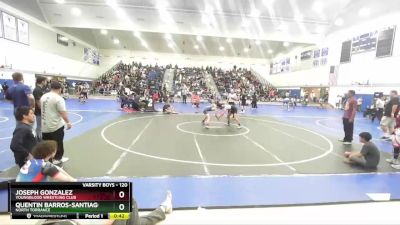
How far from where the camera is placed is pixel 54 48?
25.6 meters

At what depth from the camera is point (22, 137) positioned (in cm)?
438

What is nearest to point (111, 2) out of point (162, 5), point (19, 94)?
point (162, 5)

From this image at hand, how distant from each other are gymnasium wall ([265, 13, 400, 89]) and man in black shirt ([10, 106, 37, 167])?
2186 centimetres

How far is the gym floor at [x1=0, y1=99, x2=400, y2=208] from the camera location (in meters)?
4.50

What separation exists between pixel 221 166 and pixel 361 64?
2133cm

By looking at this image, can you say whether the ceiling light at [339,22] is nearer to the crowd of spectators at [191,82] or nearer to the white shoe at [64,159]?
the crowd of spectators at [191,82]

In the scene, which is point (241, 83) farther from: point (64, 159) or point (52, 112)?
point (52, 112)

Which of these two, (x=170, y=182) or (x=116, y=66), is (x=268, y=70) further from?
(x=170, y=182)

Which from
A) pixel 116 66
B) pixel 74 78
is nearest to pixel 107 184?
pixel 74 78

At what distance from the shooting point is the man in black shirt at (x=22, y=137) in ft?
14.3

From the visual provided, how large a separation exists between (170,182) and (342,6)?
2434 cm

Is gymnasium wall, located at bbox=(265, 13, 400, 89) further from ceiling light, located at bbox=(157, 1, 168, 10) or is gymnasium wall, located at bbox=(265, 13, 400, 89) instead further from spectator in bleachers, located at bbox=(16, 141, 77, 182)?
spectator in bleachers, located at bbox=(16, 141, 77, 182)
